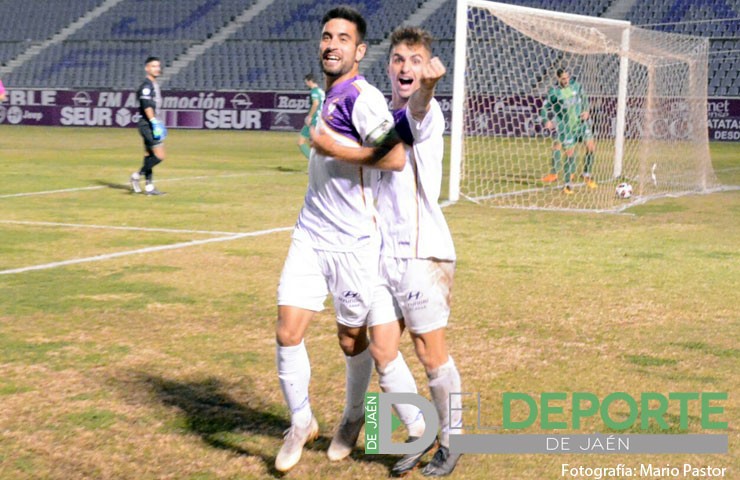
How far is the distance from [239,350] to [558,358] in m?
1.88

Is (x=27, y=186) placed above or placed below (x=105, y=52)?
below

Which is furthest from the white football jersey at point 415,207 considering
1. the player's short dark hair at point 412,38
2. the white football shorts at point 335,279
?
the player's short dark hair at point 412,38

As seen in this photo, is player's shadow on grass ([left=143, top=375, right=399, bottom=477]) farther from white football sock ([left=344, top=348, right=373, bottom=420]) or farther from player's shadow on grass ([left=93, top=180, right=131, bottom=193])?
player's shadow on grass ([left=93, top=180, right=131, bottom=193])

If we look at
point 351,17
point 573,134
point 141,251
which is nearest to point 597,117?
point 573,134

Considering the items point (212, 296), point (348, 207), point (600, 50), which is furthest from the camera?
point (600, 50)

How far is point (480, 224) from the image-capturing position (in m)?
12.3

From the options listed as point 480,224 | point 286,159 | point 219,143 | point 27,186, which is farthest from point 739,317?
point 219,143

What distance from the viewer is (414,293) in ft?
13.4

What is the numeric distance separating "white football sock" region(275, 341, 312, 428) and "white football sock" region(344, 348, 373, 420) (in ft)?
0.68

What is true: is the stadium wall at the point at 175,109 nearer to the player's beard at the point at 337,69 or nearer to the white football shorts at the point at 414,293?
the player's beard at the point at 337,69

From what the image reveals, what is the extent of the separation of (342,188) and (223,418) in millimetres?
1401

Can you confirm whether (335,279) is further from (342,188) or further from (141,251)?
(141,251)

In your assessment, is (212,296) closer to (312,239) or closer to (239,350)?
(239,350)

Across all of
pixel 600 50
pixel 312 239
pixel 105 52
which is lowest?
pixel 312 239
